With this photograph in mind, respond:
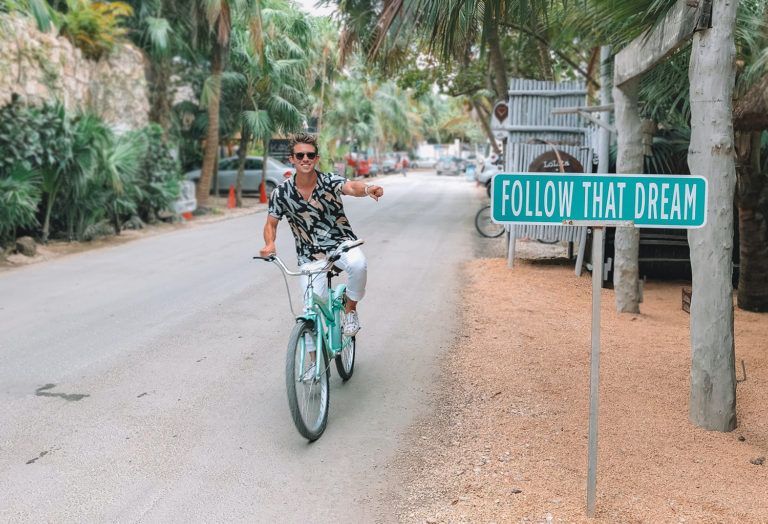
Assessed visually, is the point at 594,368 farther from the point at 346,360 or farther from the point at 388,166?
the point at 388,166

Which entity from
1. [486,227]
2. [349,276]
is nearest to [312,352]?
[349,276]

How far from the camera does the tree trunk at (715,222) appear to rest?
14.8 ft

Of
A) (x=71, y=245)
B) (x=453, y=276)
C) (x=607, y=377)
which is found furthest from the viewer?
(x=71, y=245)

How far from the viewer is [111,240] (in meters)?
14.5

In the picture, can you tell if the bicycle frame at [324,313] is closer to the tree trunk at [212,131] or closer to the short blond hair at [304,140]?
the short blond hair at [304,140]

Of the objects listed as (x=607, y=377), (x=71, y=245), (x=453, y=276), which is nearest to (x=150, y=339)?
(x=607, y=377)

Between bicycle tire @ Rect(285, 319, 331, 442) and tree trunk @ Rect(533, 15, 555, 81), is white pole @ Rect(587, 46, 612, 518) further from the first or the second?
tree trunk @ Rect(533, 15, 555, 81)

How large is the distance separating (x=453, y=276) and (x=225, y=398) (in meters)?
5.77

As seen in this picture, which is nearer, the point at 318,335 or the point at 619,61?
the point at 318,335

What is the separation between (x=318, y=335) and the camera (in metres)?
4.66

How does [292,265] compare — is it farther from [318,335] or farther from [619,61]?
[318,335]

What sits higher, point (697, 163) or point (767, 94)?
point (767, 94)

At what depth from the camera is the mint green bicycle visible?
170 inches

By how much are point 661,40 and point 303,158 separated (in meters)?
2.67
